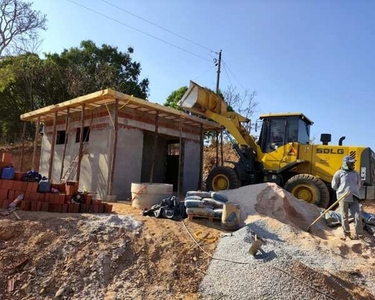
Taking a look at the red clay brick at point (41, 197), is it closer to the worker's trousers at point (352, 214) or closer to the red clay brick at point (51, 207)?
the red clay brick at point (51, 207)

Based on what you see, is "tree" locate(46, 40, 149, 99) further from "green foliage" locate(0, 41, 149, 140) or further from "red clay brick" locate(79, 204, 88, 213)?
"red clay brick" locate(79, 204, 88, 213)

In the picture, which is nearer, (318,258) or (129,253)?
(129,253)

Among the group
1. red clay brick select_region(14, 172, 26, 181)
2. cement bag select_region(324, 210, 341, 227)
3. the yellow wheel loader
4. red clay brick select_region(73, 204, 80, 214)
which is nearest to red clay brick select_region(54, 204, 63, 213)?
red clay brick select_region(73, 204, 80, 214)

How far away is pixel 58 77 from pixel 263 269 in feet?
73.4

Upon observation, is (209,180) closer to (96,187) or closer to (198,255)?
(96,187)

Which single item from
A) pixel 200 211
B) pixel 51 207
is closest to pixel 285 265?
pixel 200 211

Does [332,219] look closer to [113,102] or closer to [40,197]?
[40,197]

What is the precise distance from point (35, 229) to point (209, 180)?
646cm

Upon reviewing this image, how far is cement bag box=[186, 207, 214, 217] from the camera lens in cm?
714

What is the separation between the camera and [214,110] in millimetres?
12320

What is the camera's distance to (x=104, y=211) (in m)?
7.74

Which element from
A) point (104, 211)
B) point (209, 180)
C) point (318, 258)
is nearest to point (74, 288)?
point (104, 211)

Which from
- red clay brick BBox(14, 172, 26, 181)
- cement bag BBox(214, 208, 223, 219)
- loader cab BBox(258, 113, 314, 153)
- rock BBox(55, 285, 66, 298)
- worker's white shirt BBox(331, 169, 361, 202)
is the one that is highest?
loader cab BBox(258, 113, 314, 153)

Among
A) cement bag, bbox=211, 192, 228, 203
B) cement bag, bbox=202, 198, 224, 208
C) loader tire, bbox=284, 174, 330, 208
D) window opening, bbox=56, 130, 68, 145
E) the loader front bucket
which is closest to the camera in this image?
cement bag, bbox=202, 198, 224, 208
